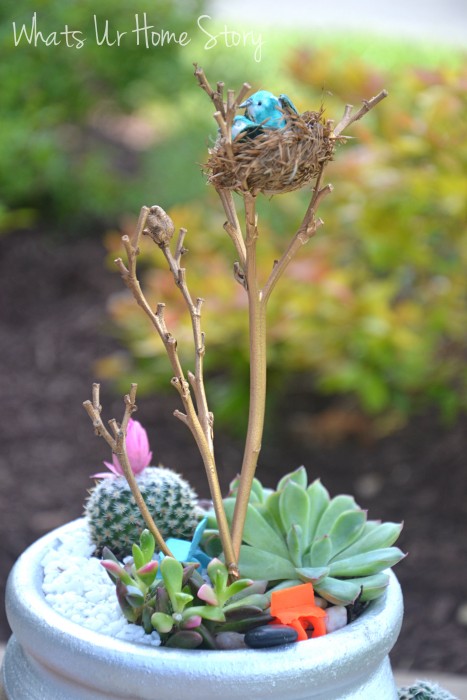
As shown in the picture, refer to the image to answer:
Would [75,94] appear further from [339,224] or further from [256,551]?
[256,551]

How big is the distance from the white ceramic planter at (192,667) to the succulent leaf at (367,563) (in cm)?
6

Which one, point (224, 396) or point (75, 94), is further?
point (75, 94)

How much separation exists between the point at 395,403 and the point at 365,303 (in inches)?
13.7

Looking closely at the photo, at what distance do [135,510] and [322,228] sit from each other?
1854 mm

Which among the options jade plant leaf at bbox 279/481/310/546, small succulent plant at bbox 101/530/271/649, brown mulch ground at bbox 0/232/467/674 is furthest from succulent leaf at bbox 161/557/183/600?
brown mulch ground at bbox 0/232/467/674

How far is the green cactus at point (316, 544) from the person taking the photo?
0.96m

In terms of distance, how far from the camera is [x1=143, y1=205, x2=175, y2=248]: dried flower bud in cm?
91

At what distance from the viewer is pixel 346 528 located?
107cm

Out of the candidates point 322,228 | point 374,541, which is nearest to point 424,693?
point 374,541

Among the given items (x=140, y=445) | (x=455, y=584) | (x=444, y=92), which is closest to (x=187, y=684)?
(x=140, y=445)

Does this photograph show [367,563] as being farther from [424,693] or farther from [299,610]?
[424,693]

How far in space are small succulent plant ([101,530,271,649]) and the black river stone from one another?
26mm

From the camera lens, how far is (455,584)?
88.6 inches

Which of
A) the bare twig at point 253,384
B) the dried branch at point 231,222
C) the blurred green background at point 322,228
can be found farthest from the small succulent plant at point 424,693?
the blurred green background at point 322,228
